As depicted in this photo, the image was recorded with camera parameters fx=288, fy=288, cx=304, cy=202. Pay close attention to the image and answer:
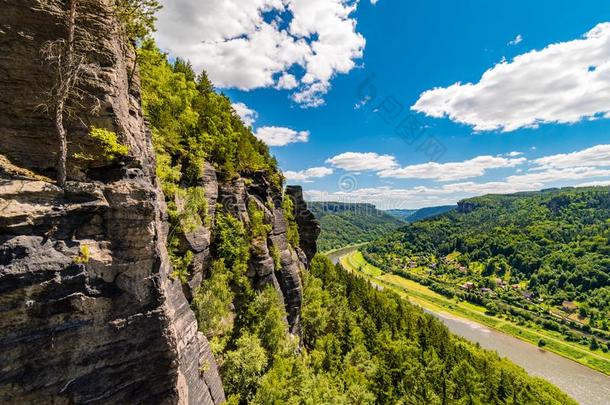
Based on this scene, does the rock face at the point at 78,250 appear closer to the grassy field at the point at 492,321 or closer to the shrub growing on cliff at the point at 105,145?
the shrub growing on cliff at the point at 105,145

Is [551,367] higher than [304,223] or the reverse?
the reverse

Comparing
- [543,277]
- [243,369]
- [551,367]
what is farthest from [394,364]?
[543,277]

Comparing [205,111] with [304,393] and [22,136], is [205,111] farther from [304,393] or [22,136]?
[304,393]

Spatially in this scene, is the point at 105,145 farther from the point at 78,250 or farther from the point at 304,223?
the point at 304,223

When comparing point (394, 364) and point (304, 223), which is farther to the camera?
point (304, 223)

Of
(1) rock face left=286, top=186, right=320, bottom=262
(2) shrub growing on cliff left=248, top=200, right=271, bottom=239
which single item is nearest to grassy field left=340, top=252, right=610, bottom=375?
(1) rock face left=286, top=186, right=320, bottom=262

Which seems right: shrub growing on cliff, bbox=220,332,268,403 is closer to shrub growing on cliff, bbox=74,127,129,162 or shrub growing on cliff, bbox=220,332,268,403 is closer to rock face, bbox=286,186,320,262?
shrub growing on cliff, bbox=74,127,129,162

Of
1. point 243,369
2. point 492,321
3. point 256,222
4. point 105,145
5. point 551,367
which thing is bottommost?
point 492,321
